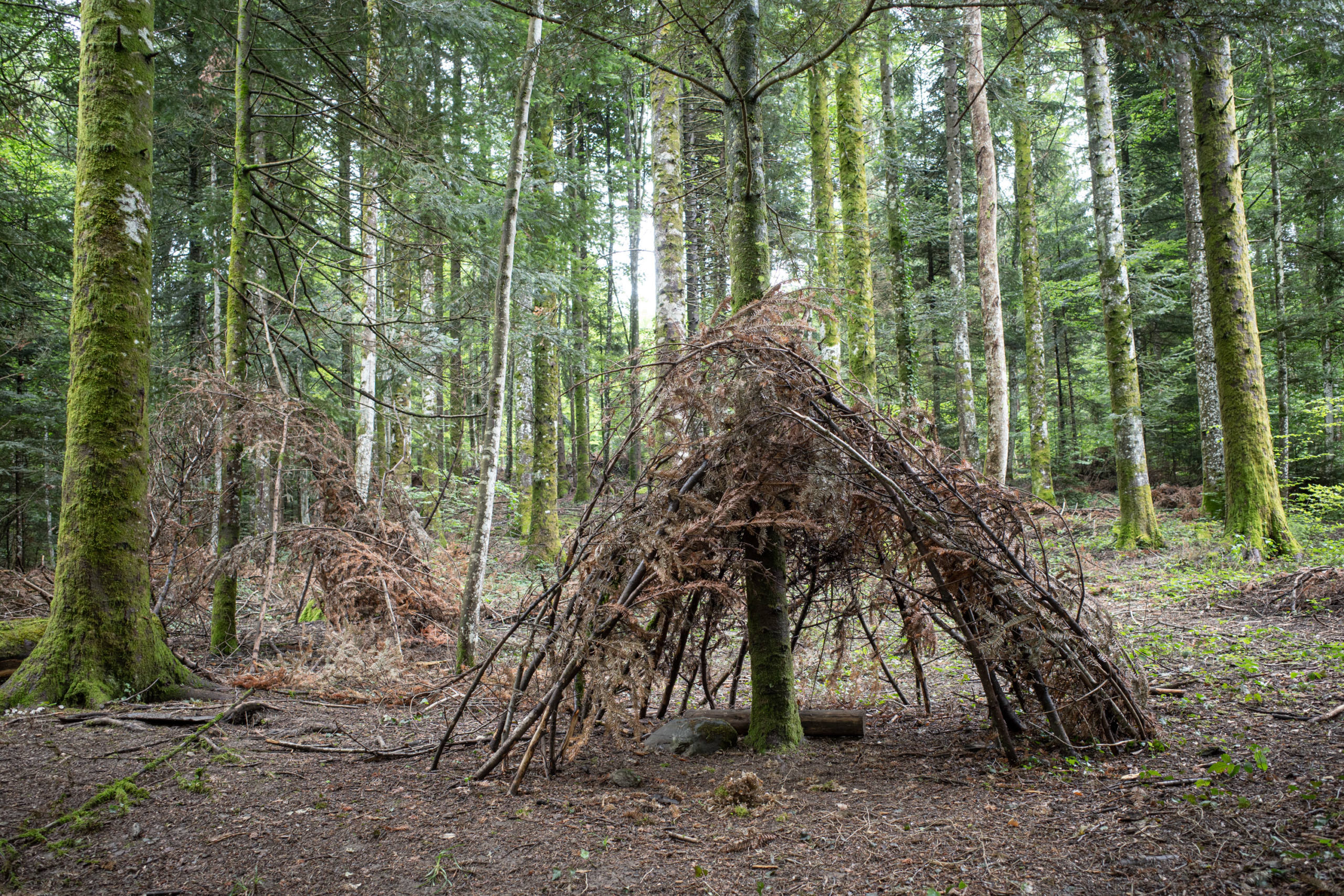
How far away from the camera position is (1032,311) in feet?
48.1

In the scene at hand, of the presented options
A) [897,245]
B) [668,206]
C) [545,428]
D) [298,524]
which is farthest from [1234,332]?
[298,524]

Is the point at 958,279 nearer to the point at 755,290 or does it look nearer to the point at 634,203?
the point at 634,203

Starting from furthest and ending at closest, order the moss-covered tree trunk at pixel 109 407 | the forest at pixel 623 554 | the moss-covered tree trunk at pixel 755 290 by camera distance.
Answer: the moss-covered tree trunk at pixel 109 407 → the moss-covered tree trunk at pixel 755 290 → the forest at pixel 623 554

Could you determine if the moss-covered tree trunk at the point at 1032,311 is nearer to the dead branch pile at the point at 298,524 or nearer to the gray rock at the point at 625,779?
the dead branch pile at the point at 298,524

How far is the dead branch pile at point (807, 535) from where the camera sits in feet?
11.4

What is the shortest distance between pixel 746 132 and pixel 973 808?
12.8ft

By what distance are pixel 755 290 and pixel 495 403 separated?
99.4 inches

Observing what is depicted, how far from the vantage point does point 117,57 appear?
4.91m

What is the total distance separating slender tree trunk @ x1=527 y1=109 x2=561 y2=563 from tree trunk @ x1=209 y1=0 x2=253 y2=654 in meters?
5.23

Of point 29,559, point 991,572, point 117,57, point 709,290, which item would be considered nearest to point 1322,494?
point 991,572

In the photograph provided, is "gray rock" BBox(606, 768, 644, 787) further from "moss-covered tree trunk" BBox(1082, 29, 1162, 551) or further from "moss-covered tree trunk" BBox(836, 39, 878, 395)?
"moss-covered tree trunk" BBox(1082, 29, 1162, 551)

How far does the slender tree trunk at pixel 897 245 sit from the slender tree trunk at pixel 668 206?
6592mm

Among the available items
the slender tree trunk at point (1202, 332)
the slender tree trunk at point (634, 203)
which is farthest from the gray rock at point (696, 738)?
the slender tree trunk at point (634, 203)

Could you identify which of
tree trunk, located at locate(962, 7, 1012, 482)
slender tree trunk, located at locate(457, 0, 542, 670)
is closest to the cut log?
slender tree trunk, located at locate(457, 0, 542, 670)
